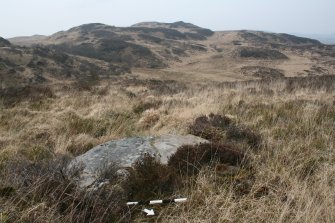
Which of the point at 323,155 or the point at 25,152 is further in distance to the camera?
the point at 25,152

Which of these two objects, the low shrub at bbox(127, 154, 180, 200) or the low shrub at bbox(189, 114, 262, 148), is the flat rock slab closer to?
the low shrub at bbox(127, 154, 180, 200)

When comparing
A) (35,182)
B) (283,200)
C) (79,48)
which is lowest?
(79,48)

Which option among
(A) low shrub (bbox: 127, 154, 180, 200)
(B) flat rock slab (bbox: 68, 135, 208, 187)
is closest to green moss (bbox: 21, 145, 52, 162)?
(B) flat rock slab (bbox: 68, 135, 208, 187)

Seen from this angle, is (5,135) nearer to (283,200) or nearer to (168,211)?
(168,211)

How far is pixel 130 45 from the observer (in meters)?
55.7

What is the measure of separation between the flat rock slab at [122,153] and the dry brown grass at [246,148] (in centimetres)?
80

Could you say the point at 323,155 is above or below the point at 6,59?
above

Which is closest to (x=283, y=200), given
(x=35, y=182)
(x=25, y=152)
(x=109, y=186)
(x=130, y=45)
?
(x=109, y=186)

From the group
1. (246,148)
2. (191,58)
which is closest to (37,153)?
(246,148)

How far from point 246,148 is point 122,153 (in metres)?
1.67

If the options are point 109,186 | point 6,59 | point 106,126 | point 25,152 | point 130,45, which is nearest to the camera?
point 109,186

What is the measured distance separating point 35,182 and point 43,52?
131ft

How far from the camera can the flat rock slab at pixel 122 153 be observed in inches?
157

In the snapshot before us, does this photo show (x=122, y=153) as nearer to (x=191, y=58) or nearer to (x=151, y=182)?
(x=151, y=182)
